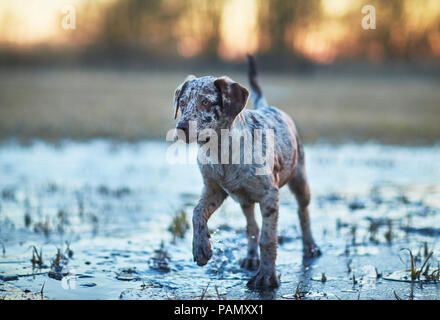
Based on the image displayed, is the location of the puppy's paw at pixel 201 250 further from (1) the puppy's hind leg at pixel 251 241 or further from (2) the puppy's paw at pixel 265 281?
(1) the puppy's hind leg at pixel 251 241

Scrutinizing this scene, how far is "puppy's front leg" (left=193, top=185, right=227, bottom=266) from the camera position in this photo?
4.73 metres

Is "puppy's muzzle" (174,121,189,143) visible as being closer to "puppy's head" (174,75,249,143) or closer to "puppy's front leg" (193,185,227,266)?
"puppy's head" (174,75,249,143)

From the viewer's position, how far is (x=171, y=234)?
6.86 metres

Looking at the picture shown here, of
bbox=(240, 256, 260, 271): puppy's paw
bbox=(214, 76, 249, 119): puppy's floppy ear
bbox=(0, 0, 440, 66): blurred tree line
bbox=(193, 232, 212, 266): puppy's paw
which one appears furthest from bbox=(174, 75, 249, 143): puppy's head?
bbox=(0, 0, 440, 66): blurred tree line

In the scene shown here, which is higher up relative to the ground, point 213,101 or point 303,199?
point 213,101

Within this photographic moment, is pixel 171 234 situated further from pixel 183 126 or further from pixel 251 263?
pixel 183 126

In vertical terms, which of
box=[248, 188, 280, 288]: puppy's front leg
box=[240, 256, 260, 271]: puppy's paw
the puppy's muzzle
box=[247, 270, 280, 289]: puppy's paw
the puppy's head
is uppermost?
the puppy's head

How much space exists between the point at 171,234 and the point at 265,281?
88.1 inches

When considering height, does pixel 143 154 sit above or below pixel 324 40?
below

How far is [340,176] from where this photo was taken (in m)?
11.3

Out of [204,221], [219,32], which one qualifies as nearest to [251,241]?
[204,221]

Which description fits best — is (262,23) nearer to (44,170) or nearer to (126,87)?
(126,87)
